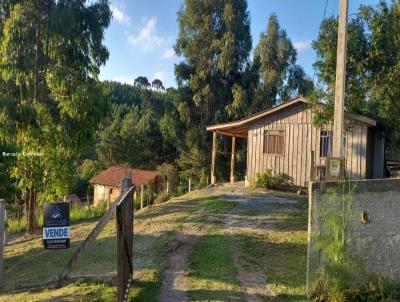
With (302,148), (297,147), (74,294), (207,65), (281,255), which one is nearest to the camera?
(74,294)

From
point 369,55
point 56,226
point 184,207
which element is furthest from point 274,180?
point 56,226

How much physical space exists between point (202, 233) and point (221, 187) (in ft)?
27.0

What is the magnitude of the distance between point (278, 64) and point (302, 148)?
1529 centimetres

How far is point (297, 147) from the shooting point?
1672cm

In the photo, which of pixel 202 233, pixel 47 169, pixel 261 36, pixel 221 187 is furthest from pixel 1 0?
pixel 261 36

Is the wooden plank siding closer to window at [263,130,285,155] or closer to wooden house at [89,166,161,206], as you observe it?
window at [263,130,285,155]

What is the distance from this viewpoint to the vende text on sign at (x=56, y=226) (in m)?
6.66

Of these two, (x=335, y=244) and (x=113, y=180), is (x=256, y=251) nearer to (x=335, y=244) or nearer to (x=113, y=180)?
(x=335, y=244)

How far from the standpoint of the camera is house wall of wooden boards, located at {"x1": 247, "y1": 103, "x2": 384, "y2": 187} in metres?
15.5

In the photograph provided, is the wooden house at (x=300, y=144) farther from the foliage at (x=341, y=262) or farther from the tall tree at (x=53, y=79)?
the foliage at (x=341, y=262)

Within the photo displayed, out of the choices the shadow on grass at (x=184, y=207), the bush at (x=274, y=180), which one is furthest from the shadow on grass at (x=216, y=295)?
the bush at (x=274, y=180)

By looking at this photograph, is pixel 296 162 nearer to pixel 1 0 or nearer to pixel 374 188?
pixel 374 188

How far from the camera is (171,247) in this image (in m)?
9.03

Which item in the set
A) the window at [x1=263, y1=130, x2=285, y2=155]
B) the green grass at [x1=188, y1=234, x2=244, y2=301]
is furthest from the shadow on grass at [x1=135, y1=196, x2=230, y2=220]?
the green grass at [x1=188, y1=234, x2=244, y2=301]
